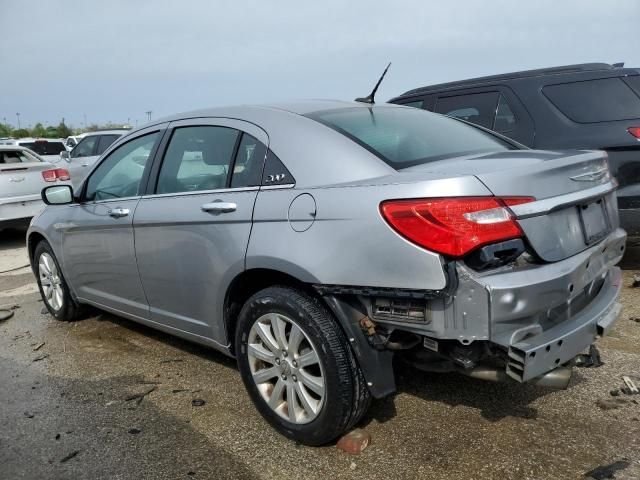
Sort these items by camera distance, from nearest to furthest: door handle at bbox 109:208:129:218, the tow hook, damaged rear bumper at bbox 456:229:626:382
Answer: damaged rear bumper at bbox 456:229:626:382 < the tow hook < door handle at bbox 109:208:129:218

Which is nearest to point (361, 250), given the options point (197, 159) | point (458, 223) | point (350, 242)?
point (350, 242)

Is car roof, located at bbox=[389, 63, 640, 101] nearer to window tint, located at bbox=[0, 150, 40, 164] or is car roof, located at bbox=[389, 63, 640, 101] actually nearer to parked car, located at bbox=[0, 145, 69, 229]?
parked car, located at bbox=[0, 145, 69, 229]

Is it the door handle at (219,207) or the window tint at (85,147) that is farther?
the window tint at (85,147)

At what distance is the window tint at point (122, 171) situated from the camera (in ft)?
12.6

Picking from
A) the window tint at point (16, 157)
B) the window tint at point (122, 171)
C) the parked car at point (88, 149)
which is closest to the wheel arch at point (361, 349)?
the window tint at point (122, 171)

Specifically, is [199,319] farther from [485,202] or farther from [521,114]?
[521,114]

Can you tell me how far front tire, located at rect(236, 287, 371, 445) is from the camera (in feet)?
8.46

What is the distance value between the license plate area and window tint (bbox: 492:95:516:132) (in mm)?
3029

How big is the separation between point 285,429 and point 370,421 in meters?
0.46

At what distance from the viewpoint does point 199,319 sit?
3.33 m

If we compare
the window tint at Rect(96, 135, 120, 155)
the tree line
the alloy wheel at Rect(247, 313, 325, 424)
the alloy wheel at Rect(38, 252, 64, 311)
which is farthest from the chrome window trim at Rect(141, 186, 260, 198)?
the tree line

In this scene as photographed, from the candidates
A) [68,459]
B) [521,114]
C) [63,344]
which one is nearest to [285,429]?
[68,459]

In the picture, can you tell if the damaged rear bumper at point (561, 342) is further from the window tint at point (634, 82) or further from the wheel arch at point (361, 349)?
the window tint at point (634, 82)

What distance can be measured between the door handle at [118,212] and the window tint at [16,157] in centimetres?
694
